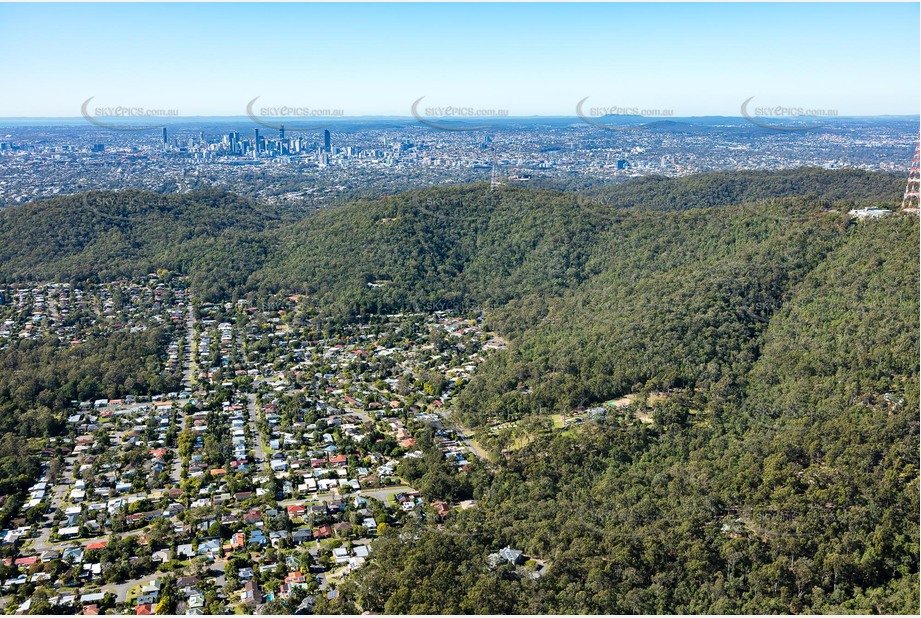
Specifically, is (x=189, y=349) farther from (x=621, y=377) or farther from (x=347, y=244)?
(x=621, y=377)

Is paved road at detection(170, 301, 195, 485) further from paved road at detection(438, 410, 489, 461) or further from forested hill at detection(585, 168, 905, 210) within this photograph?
forested hill at detection(585, 168, 905, 210)

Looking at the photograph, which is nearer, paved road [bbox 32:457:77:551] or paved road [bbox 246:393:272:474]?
paved road [bbox 32:457:77:551]

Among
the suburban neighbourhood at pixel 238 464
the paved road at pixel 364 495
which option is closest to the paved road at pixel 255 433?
the suburban neighbourhood at pixel 238 464

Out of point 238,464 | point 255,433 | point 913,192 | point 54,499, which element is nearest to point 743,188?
point 913,192

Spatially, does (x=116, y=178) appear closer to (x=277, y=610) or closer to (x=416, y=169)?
(x=416, y=169)

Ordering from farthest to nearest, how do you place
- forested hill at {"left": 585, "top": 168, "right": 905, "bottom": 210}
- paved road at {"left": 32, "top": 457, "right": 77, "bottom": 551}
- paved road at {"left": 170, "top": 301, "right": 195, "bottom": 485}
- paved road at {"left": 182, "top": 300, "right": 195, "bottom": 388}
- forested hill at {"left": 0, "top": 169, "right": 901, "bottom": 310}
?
forested hill at {"left": 585, "top": 168, "right": 905, "bottom": 210} < forested hill at {"left": 0, "top": 169, "right": 901, "bottom": 310} < paved road at {"left": 182, "top": 300, "right": 195, "bottom": 388} < paved road at {"left": 170, "top": 301, "right": 195, "bottom": 485} < paved road at {"left": 32, "top": 457, "right": 77, "bottom": 551}

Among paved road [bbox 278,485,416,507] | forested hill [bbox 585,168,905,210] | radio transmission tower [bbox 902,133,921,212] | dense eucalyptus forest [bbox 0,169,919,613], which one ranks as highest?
radio transmission tower [bbox 902,133,921,212]

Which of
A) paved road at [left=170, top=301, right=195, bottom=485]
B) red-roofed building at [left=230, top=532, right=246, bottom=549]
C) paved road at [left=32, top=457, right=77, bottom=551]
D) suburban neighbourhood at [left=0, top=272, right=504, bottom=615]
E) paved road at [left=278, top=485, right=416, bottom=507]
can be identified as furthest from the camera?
paved road at [left=170, top=301, right=195, bottom=485]

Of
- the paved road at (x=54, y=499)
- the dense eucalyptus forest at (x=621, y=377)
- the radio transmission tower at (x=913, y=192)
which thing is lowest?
the paved road at (x=54, y=499)

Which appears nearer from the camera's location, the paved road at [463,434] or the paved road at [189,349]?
the paved road at [463,434]

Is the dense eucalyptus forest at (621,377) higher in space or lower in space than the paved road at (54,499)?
higher

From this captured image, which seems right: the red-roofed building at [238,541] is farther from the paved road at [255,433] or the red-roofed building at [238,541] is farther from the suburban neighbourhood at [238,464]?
the paved road at [255,433]

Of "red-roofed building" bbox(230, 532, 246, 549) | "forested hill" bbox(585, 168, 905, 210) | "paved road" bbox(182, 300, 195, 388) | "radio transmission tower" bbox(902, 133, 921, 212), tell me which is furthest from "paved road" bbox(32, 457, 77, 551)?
"forested hill" bbox(585, 168, 905, 210)
